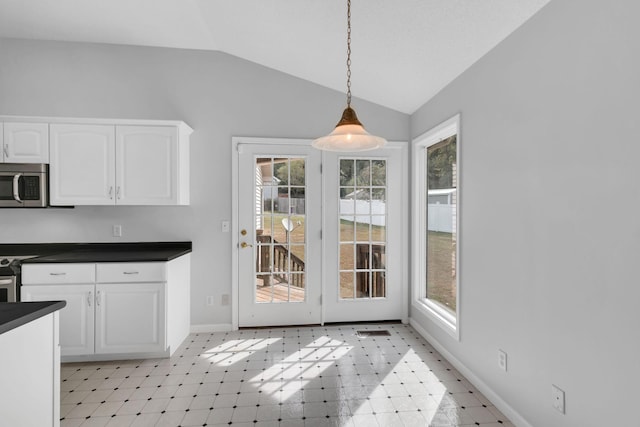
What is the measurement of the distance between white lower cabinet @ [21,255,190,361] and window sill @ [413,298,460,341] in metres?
2.40

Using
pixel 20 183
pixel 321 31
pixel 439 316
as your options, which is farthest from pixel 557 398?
pixel 20 183

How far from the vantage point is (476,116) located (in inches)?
92.6

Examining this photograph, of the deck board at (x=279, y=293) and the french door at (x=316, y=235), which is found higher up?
the french door at (x=316, y=235)

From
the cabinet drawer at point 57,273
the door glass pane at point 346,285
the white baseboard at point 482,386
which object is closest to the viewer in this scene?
A: the white baseboard at point 482,386

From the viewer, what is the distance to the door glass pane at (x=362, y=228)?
360cm

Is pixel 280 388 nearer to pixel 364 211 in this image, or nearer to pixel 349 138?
pixel 349 138

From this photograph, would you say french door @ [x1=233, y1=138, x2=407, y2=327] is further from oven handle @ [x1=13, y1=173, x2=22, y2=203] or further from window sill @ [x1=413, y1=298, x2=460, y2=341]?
oven handle @ [x1=13, y1=173, x2=22, y2=203]

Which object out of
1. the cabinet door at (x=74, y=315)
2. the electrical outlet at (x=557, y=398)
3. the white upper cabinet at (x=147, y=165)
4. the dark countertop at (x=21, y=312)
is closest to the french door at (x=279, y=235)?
the white upper cabinet at (x=147, y=165)

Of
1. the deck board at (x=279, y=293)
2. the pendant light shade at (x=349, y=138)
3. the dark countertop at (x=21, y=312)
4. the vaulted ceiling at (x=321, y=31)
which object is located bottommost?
the deck board at (x=279, y=293)

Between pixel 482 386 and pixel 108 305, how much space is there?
3000 millimetres

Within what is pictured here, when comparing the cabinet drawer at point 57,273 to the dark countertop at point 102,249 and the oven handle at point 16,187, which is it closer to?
the dark countertop at point 102,249

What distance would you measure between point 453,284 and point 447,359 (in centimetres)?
64

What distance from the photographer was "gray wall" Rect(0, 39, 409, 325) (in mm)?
3209

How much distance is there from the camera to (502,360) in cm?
209
